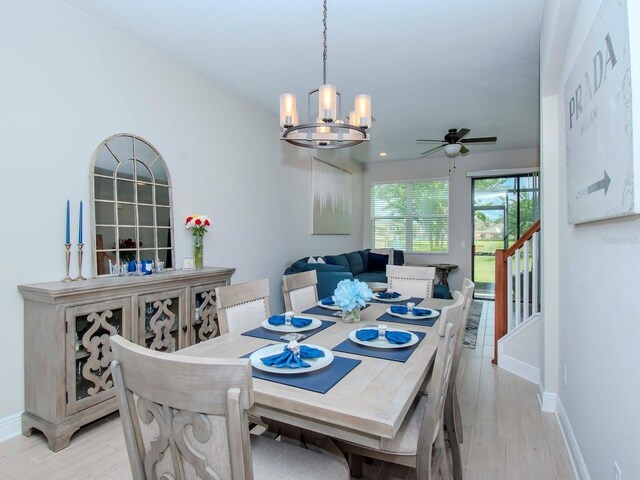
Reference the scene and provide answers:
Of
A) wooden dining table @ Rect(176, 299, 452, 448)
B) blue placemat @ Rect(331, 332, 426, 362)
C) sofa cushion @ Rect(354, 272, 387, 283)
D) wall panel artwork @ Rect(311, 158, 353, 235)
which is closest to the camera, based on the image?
wooden dining table @ Rect(176, 299, 452, 448)

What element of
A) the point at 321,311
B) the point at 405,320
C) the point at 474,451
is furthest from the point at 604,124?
the point at 474,451

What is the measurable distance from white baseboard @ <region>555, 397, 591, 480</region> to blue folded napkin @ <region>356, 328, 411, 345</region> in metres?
1.10

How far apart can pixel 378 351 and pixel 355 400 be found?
0.48m

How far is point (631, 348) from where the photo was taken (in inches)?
48.0

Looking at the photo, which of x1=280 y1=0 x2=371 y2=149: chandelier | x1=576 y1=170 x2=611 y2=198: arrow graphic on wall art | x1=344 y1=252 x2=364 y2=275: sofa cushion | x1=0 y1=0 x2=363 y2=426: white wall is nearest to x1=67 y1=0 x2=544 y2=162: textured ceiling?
x1=0 y1=0 x2=363 y2=426: white wall

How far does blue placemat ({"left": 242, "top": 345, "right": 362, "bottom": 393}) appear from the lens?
4.03ft

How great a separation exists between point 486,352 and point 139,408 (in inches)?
152

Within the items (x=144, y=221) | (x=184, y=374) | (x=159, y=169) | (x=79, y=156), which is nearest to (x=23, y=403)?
(x=144, y=221)

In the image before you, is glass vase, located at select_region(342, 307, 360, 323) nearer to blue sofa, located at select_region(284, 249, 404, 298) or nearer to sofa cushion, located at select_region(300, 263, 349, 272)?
blue sofa, located at select_region(284, 249, 404, 298)

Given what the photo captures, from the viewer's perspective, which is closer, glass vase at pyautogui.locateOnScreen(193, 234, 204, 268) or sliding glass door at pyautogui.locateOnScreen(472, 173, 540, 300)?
glass vase at pyautogui.locateOnScreen(193, 234, 204, 268)

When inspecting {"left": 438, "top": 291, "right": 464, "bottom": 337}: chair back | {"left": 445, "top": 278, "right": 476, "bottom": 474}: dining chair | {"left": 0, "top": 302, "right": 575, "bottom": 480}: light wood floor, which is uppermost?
{"left": 438, "top": 291, "right": 464, "bottom": 337}: chair back

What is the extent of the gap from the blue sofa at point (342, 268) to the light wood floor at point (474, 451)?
82.5 inches

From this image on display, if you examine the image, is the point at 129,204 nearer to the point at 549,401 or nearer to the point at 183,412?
the point at 183,412

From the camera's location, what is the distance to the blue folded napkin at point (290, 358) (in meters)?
1.35
